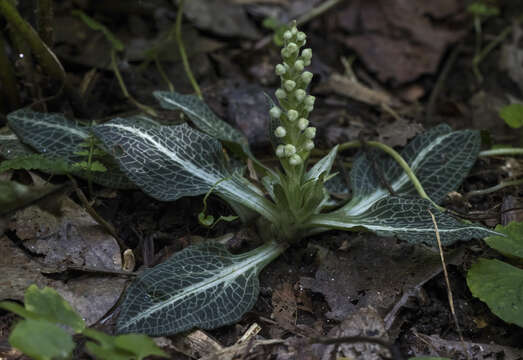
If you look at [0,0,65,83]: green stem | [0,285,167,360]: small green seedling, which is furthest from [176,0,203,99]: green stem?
[0,285,167,360]: small green seedling

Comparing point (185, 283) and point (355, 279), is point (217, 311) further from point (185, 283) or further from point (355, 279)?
point (355, 279)

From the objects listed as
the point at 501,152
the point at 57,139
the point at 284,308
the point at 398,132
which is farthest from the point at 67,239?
the point at 501,152

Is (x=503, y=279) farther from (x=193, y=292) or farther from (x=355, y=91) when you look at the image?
(x=355, y=91)

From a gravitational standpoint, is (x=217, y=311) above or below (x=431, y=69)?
below

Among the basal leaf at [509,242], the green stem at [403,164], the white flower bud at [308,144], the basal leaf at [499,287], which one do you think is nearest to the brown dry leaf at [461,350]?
the basal leaf at [499,287]

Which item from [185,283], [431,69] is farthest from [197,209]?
[431,69]

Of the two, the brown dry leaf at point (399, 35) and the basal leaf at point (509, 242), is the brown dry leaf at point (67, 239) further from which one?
the brown dry leaf at point (399, 35)
